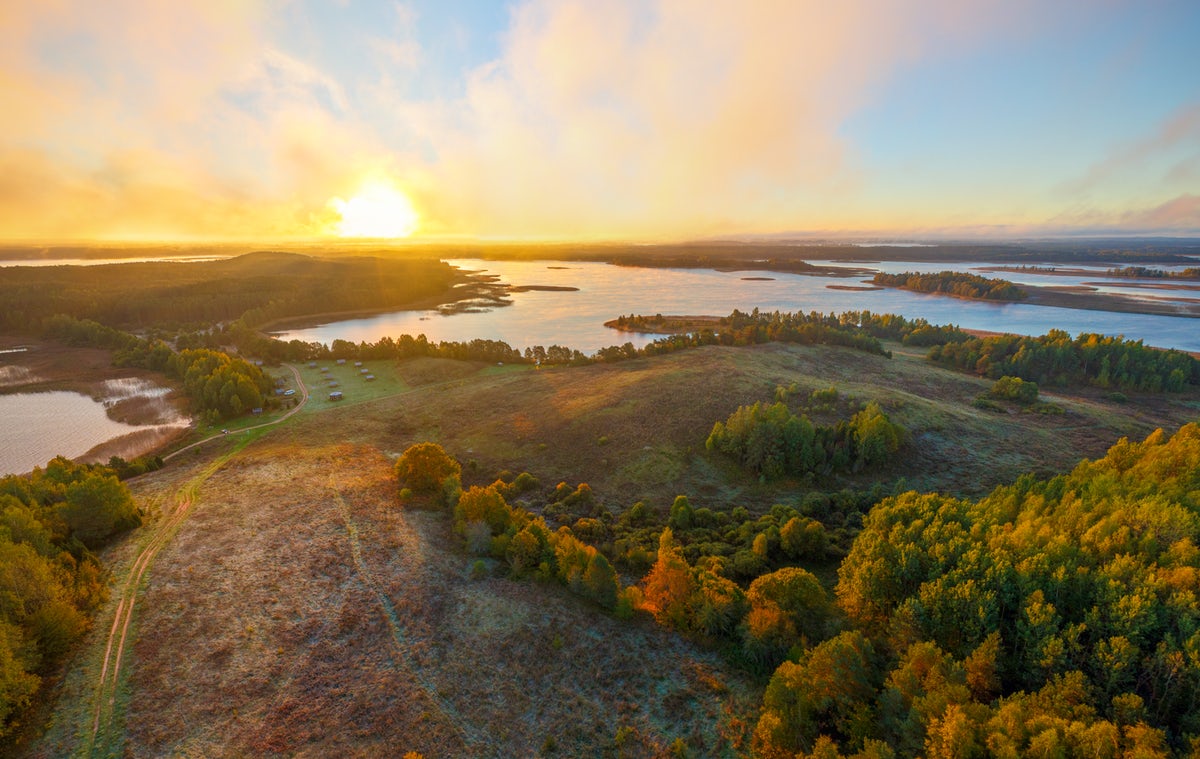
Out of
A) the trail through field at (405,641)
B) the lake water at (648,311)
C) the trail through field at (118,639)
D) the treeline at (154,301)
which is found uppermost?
the treeline at (154,301)

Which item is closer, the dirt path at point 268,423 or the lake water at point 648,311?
the dirt path at point 268,423

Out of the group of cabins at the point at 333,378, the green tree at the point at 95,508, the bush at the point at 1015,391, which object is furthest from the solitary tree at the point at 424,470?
the bush at the point at 1015,391

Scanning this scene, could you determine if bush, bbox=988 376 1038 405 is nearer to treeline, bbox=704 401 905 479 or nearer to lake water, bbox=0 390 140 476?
treeline, bbox=704 401 905 479

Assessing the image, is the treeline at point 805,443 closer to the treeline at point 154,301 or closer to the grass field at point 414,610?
the grass field at point 414,610

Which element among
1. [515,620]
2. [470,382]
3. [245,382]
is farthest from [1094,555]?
[245,382]

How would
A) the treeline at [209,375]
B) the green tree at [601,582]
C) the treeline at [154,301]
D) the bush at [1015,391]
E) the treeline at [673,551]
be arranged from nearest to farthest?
the treeline at [673,551] < the green tree at [601,582] < the treeline at [209,375] < the bush at [1015,391] < the treeline at [154,301]

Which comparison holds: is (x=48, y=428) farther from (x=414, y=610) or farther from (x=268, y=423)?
(x=414, y=610)

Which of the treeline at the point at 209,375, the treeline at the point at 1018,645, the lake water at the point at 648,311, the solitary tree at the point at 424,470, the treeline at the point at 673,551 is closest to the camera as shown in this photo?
the treeline at the point at 1018,645
